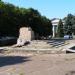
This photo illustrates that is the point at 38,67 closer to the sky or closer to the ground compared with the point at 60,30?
closer to the ground

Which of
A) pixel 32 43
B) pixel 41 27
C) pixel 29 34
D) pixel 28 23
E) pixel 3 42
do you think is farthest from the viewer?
pixel 41 27

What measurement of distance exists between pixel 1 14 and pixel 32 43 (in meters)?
16.5

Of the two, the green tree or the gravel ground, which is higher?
the green tree

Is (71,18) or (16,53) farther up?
(71,18)

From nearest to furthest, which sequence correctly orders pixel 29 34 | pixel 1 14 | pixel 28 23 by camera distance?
1. pixel 29 34
2. pixel 1 14
3. pixel 28 23

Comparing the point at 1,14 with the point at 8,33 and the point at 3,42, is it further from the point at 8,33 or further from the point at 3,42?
the point at 3,42

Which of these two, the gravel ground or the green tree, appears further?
the green tree

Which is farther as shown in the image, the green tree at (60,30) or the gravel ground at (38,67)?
the green tree at (60,30)

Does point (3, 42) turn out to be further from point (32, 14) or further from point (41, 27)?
point (41, 27)

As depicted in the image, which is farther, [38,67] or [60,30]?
[60,30]

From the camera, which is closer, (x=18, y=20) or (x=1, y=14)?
(x=1, y=14)

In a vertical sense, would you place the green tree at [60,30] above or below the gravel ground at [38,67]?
above

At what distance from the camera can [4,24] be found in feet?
167

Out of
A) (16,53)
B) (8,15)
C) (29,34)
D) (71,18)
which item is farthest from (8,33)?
(71,18)
